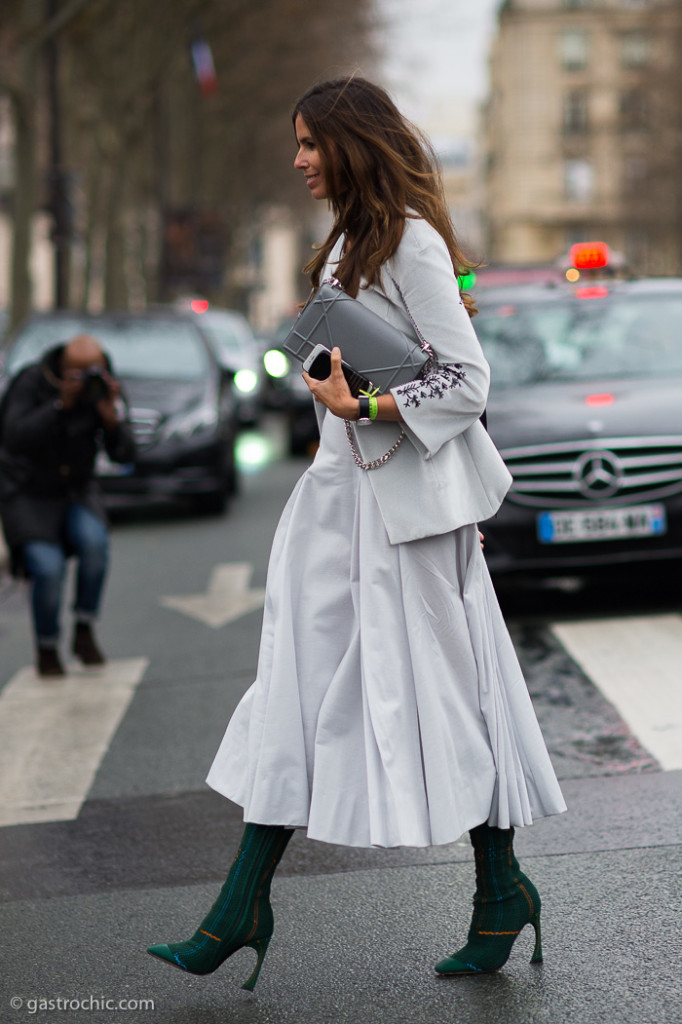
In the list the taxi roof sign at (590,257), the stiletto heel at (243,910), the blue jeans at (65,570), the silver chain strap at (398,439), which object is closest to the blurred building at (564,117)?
the taxi roof sign at (590,257)

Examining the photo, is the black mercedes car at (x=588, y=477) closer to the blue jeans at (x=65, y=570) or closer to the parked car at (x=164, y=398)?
the blue jeans at (x=65, y=570)

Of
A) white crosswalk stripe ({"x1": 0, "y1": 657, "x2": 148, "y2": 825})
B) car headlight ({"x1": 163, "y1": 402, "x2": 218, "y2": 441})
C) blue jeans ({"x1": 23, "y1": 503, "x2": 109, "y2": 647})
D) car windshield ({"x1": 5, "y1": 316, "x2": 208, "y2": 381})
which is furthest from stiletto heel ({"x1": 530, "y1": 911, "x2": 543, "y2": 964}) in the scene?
car windshield ({"x1": 5, "y1": 316, "x2": 208, "y2": 381})

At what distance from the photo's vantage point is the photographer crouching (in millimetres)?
6930

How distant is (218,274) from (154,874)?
31.5 m

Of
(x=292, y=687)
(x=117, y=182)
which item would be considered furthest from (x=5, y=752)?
(x=117, y=182)

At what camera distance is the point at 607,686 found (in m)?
6.15

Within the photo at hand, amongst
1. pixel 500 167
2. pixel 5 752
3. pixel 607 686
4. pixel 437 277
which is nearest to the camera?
pixel 437 277

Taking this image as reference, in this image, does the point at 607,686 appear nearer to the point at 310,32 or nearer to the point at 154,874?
Result: the point at 154,874

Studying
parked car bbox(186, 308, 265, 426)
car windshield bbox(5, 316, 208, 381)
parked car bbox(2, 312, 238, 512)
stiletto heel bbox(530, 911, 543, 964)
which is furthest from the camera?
parked car bbox(186, 308, 265, 426)

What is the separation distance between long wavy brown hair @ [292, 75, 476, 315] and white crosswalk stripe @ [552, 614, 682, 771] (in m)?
2.42

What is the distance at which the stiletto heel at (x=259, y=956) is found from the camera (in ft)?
11.0

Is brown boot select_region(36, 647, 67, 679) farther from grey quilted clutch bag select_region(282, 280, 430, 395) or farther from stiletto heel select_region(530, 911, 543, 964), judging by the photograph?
grey quilted clutch bag select_region(282, 280, 430, 395)

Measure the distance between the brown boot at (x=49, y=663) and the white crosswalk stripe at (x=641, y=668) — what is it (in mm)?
2242

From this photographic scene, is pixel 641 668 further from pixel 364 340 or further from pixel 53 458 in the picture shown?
pixel 364 340
